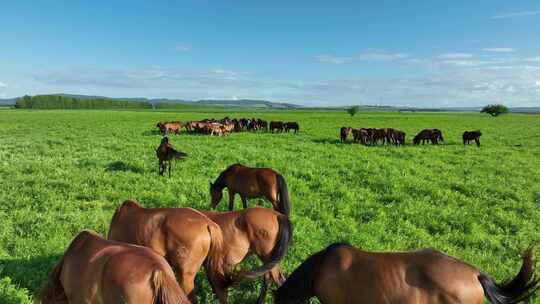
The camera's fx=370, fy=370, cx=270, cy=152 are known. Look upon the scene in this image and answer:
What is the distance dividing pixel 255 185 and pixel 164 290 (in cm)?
533

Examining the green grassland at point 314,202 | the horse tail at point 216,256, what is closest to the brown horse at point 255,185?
the green grassland at point 314,202

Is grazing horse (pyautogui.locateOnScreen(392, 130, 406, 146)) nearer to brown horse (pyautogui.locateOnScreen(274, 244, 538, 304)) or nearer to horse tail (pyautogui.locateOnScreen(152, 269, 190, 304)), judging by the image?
brown horse (pyautogui.locateOnScreen(274, 244, 538, 304))

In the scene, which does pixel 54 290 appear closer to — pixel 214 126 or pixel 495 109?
pixel 214 126

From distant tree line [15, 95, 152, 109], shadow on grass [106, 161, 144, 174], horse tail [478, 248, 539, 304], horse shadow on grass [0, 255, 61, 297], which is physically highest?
distant tree line [15, 95, 152, 109]

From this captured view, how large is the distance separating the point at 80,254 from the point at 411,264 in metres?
Result: 3.06

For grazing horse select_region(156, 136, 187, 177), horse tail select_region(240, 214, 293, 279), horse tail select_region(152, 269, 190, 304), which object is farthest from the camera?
grazing horse select_region(156, 136, 187, 177)

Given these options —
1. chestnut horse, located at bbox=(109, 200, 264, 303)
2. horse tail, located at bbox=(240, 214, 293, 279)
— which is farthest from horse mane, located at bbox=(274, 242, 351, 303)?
horse tail, located at bbox=(240, 214, 293, 279)

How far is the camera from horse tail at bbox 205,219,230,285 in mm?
4406

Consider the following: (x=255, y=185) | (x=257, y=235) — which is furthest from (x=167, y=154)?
(x=257, y=235)

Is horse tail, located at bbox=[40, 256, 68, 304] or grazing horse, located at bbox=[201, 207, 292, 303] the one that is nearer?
horse tail, located at bbox=[40, 256, 68, 304]

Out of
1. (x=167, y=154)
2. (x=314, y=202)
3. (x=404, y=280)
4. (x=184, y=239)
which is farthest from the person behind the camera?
(x=167, y=154)

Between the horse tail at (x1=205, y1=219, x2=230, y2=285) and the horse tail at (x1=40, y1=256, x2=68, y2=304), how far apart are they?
5.10 ft

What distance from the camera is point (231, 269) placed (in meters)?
4.76

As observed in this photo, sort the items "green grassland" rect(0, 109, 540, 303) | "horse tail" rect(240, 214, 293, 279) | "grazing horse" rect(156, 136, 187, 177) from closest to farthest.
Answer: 1. "horse tail" rect(240, 214, 293, 279)
2. "green grassland" rect(0, 109, 540, 303)
3. "grazing horse" rect(156, 136, 187, 177)
